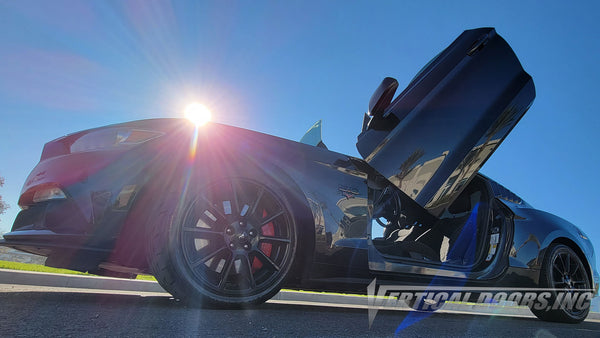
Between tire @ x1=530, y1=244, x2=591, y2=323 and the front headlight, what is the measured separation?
3.71m

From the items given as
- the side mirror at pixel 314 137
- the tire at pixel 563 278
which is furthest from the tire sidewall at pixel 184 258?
the tire at pixel 563 278

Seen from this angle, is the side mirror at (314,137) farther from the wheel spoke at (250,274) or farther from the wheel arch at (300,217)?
the wheel spoke at (250,274)

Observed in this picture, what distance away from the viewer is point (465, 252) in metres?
3.40

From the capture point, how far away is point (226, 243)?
2.05 meters

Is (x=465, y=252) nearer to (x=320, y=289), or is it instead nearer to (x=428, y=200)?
(x=428, y=200)

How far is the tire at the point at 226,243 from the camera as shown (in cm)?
191

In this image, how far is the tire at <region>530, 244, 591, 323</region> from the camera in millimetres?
3346

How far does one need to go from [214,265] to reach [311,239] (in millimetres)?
624

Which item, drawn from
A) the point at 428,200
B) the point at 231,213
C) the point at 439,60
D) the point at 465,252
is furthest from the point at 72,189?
the point at 465,252

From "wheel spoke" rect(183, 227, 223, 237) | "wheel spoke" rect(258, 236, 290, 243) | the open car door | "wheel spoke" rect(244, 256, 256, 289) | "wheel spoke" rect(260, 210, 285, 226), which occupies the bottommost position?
"wheel spoke" rect(244, 256, 256, 289)

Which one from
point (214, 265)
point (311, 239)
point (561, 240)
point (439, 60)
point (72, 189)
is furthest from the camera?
point (561, 240)

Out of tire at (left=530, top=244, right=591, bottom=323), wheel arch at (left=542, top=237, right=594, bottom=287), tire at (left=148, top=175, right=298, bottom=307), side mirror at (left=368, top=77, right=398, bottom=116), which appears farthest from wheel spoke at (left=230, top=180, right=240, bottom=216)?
wheel arch at (left=542, top=237, right=594, bottom=287)

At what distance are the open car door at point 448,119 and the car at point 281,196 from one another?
1cm

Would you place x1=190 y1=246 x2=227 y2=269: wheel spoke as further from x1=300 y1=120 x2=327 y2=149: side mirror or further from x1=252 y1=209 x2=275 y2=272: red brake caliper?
x1=300 y1=120 x2=327 y2=149: side mirror
